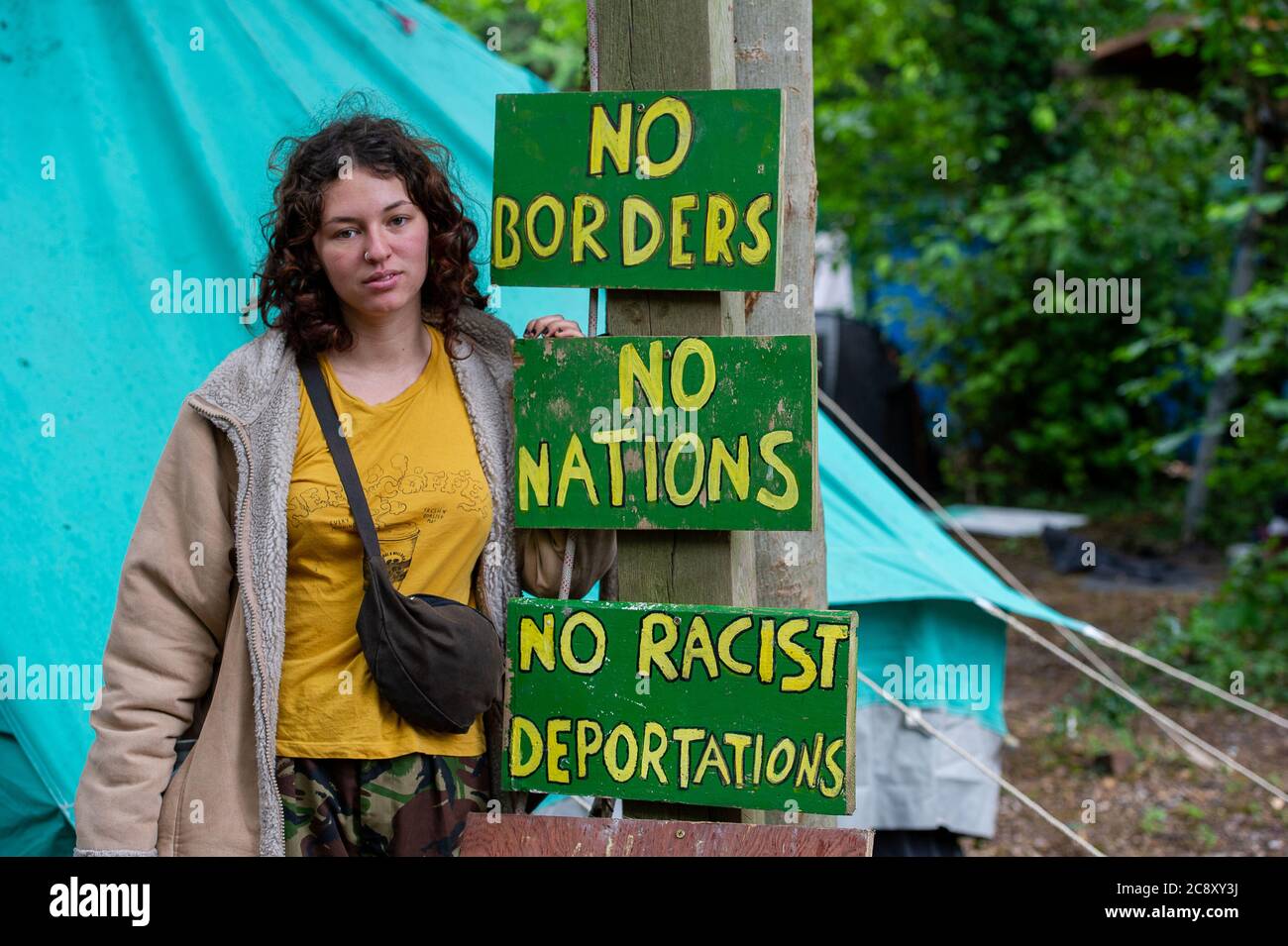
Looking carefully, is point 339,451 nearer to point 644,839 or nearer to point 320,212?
point 320,212

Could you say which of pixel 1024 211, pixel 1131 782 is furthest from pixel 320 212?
pixel 1024 211

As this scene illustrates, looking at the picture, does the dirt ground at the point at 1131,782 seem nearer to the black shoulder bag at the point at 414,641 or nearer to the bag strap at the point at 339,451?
the black shoulder bag at the point at 414,641

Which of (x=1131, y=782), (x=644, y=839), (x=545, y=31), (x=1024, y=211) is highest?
(x=545, y=31)

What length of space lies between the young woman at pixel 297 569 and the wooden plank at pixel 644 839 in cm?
6

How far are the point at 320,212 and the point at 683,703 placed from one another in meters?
0.88

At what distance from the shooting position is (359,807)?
6.13 feet

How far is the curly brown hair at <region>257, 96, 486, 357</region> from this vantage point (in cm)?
189

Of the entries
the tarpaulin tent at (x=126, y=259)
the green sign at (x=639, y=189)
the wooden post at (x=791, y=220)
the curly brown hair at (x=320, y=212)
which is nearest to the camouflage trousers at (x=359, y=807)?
the curly brown hair at (x=320, y=212)

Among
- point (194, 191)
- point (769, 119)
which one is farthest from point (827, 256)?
point (769, 119)

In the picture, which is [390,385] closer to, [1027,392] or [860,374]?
[860,374]

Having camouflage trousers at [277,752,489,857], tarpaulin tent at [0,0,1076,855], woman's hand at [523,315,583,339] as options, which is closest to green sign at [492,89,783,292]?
woman's hand at [523,315,583,339]

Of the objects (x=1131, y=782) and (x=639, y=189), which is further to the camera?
(x=1131, y=782)

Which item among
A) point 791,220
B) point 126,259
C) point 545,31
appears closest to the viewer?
point 791,220

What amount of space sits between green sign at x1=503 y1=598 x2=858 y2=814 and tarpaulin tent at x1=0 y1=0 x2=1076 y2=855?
1.33 metres
